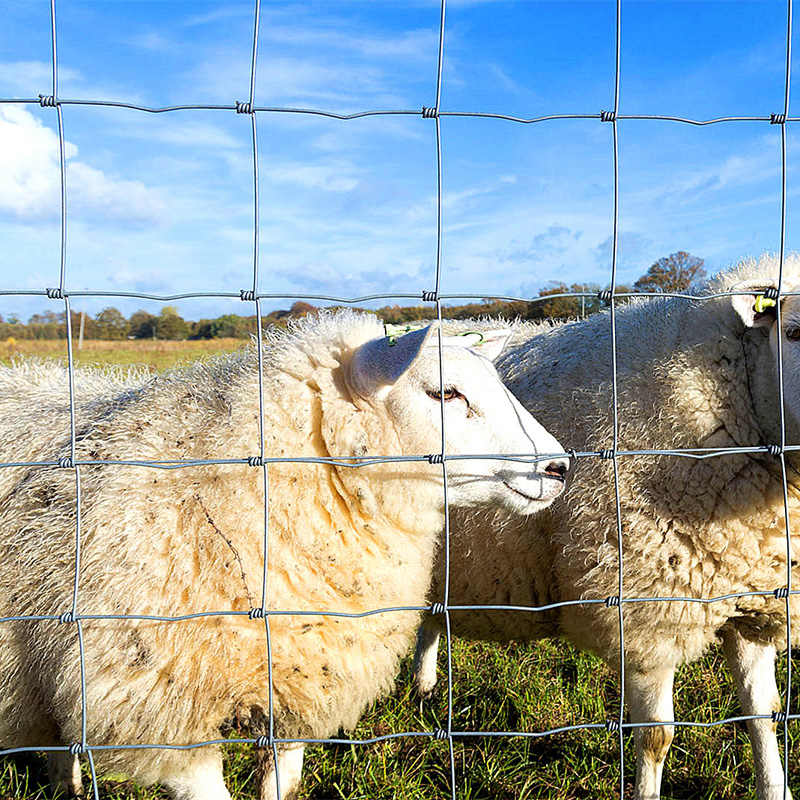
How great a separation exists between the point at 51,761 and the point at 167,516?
62.1 inches

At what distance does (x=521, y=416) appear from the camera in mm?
2402

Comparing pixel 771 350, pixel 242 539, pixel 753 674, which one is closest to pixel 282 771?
pixel 242 539

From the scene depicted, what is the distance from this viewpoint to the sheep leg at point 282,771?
2.71 meters

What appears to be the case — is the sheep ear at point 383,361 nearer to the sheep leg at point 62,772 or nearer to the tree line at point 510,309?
the tree line at point 510,309

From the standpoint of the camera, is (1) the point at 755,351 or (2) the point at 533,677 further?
(2) the point at 533,677

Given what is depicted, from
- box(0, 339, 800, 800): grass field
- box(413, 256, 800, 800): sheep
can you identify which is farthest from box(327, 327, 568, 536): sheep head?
box(0, 339, 800, 800): grass field

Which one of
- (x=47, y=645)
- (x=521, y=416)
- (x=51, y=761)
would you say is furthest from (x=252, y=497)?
(x=51, y=761)

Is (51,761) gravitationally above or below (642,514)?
below

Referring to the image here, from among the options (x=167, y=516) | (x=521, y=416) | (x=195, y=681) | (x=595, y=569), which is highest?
(x=521, y=416)

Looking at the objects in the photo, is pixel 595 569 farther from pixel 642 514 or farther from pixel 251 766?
pixel 251 766

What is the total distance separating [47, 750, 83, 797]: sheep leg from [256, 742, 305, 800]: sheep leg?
2.50ft

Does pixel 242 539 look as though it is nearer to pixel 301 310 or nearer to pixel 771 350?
pixel 301 310

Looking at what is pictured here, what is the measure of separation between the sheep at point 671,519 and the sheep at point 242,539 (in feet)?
2.03

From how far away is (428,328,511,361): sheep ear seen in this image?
257cm
